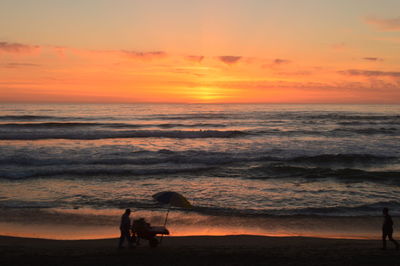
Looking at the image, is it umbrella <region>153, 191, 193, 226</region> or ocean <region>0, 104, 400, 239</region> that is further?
ocean <region>0, 104, 400, 239</region>

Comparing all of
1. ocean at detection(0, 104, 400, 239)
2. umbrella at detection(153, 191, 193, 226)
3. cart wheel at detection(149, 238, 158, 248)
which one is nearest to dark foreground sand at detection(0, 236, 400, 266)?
cart wheel at detection(149, 238, 158, 248)

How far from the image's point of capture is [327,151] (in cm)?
3005

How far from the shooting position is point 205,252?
356 inches

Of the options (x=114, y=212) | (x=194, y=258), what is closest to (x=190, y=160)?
(x=114, y=212)

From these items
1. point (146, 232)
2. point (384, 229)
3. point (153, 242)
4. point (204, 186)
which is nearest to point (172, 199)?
point (146, 232)

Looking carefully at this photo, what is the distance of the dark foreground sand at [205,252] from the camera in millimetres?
8336

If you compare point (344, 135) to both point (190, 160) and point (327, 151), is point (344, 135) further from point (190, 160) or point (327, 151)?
point (190, 160)

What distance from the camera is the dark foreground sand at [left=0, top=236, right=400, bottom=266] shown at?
8336mm

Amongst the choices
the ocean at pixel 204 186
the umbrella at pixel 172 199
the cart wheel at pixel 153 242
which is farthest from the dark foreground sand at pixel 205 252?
the umbrella at pixel 172 199

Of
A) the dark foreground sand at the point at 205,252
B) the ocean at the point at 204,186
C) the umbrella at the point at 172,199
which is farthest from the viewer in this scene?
the ocean at the point at 204,186

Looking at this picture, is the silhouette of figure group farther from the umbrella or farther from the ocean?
the ocean

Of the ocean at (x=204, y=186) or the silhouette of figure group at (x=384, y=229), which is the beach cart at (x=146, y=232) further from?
the ocean at (x=204, y=186)

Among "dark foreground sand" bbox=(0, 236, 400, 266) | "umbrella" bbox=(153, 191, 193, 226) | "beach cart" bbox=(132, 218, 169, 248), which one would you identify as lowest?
"dark foreground sand" bbox=(0, 236, 400, 266)

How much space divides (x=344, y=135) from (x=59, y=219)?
37.8m
